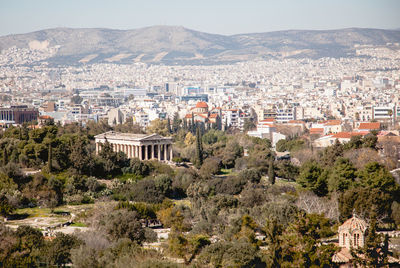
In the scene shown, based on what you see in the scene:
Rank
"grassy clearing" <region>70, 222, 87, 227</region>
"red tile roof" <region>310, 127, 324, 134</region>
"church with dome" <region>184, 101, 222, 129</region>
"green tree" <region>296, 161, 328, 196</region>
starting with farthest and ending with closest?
"church with dome" <region>184, 101, 222, 129</region> < "red tile roof" <region>310, 127, 324, 134</region> < "green tree" <region>296, 161, 328, 196</region> < "grassy clearing" <region>70, 222, 87, 227</region>

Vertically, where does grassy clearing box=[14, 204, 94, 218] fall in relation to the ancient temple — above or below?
below

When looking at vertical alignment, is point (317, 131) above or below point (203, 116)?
below

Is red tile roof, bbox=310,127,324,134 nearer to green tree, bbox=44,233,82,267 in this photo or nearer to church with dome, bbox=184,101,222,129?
church with dome, bbox=184,101,222,129

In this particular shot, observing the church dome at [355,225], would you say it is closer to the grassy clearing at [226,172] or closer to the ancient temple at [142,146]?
the grassy clearing at [226,172]

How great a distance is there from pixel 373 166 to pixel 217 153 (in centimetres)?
2129

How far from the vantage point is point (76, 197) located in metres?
34.2

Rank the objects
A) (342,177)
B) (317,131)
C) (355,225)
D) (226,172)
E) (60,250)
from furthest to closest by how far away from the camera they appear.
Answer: (317,131) < (226,172) < (342,177) < (60,250) < (355,225)

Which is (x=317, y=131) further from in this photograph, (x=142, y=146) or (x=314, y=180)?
(x=314, y=180)

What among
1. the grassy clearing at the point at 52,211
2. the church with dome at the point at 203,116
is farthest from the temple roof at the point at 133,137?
the church with dome at the point at 203,116

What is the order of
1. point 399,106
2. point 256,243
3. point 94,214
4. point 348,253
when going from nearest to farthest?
point 348,253, point 256,243, point 94,214, point 399,106

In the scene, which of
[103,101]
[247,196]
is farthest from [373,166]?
[103,101]

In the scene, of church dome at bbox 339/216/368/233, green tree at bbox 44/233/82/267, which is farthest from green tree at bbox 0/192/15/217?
church dome at bbox 339/216/368/233

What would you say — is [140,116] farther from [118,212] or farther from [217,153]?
[118,212]

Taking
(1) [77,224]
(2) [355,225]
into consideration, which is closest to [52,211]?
(1) [77,224]
